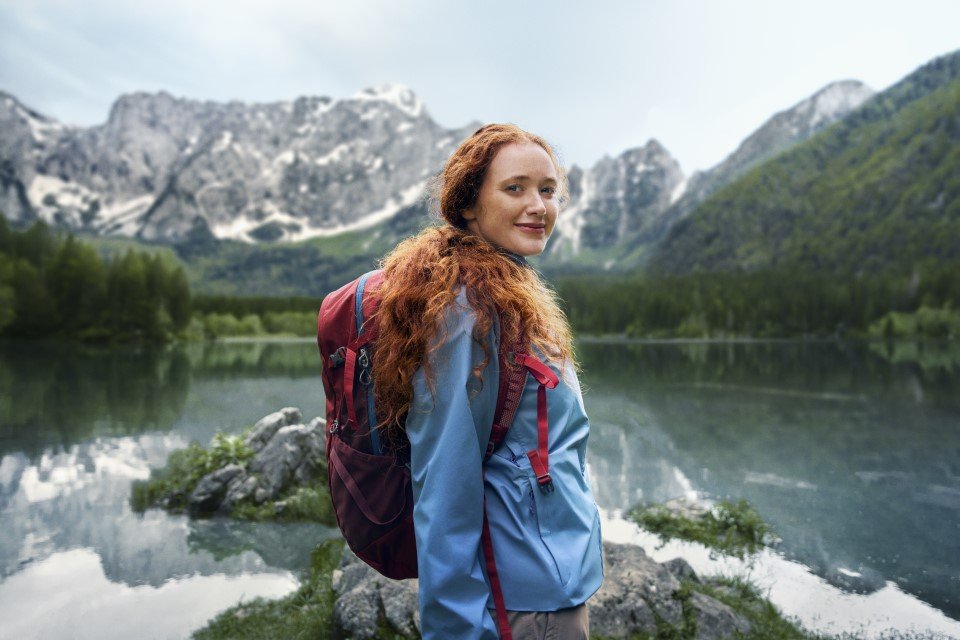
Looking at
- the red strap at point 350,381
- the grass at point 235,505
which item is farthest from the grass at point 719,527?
the red strap at point 350,381

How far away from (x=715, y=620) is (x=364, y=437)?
6364mm

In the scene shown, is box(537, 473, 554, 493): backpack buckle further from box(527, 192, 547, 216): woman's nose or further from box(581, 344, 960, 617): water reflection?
box(581, 344, 960, 617): water reflection

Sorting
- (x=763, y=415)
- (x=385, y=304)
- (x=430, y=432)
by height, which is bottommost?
(x=763, y=415)

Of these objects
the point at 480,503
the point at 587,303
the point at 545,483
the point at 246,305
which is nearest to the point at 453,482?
the point at 480,503

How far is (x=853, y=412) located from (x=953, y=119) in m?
219

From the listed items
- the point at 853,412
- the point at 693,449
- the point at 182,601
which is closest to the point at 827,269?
the point at 853,412

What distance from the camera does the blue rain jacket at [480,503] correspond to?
6.98 ft

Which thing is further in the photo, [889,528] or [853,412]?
[853,412]

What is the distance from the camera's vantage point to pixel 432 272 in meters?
2.35

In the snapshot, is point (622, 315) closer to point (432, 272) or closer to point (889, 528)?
point (889, 528)

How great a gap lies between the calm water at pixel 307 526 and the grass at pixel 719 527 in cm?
55

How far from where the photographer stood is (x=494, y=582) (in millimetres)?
2221

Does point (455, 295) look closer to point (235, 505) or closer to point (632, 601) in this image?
point (632, 601)

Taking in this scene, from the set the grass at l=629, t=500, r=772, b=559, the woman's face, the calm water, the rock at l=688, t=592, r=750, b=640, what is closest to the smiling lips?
the woman's face
